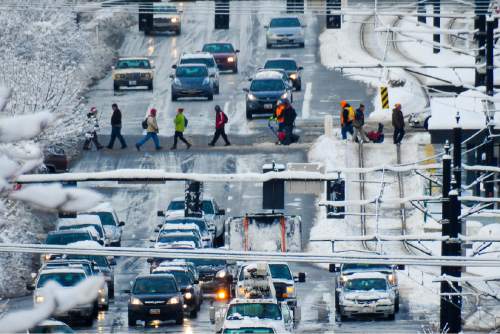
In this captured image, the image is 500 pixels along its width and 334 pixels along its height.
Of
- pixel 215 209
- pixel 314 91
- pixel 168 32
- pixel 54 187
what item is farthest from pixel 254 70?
pixel 54 187

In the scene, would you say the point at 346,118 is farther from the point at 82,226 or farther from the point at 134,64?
the point at 134,64

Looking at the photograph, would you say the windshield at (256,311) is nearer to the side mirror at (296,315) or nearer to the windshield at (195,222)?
the side mirror at (296,315)

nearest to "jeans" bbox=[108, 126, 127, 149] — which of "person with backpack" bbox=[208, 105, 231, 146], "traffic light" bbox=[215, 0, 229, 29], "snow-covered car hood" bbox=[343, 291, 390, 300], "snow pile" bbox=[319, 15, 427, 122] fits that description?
"person with backpack" bbox=[208, 105, 231, 146]

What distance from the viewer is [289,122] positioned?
47906mm

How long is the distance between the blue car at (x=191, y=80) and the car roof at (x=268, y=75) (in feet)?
7.58

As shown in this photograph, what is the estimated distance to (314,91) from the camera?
194 ft

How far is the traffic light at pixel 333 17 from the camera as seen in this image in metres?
61.8

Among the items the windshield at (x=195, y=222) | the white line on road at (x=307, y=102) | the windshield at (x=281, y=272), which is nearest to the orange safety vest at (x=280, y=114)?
the white line on road at (x=307, y=102)

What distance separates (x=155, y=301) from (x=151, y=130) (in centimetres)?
1747

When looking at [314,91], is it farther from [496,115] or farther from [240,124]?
[496,115]

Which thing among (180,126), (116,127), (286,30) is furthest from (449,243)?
(286,30)

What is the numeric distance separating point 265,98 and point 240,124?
132 cm

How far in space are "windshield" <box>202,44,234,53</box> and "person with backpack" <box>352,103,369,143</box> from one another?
15.4m

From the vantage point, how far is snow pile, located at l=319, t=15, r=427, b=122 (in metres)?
55.4
